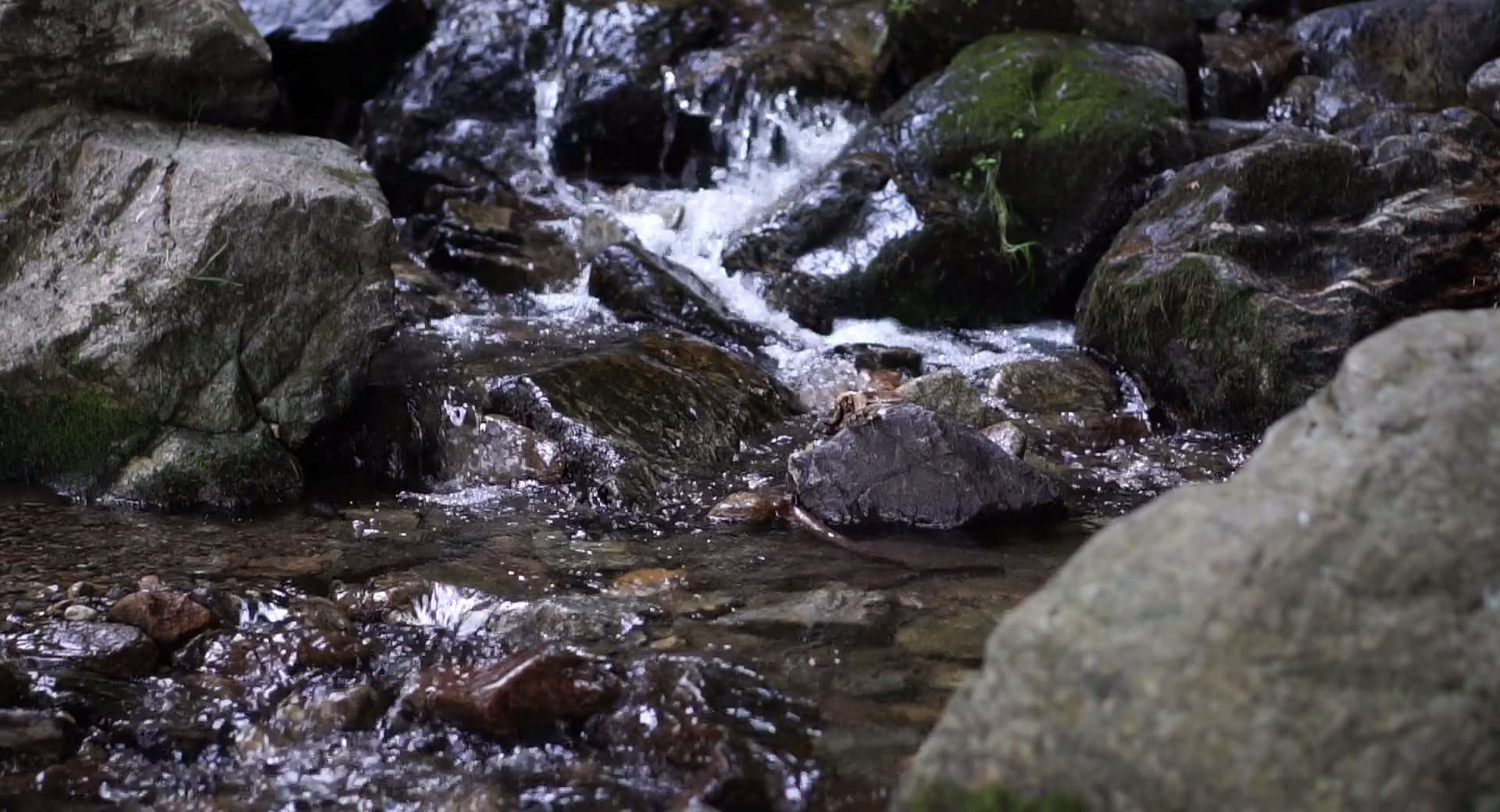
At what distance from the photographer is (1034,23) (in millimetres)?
9469

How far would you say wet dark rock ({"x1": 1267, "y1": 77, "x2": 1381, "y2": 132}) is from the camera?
9.34 meters

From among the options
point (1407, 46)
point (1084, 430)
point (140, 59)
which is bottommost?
point (1084, 430)

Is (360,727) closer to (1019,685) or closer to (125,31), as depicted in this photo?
(1019,685)

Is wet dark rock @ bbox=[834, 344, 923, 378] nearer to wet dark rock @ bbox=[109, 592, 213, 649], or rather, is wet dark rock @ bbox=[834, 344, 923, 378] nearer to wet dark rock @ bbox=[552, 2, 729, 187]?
wet dark rock @ bbox=[552, 2, 729, 187]

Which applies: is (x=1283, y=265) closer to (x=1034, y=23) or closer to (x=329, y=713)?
(x=1034, y=23)

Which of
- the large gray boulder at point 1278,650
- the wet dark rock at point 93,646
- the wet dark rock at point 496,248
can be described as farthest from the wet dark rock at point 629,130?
the large gray boulder at point 1278,650

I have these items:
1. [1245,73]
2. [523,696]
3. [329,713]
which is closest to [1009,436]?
[523,696]

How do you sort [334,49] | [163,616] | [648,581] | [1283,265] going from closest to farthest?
[163,616] < [648,581] < [1283,265] < [334,49]

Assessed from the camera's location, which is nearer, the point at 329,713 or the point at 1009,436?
the point at 329,713

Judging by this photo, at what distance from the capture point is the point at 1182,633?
2006mm

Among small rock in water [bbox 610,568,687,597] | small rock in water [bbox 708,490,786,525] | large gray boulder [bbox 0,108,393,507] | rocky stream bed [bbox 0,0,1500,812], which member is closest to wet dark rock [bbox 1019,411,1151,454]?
rocky stream bed [bbox 0,0,1500,812]

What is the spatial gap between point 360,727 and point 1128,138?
252 inches

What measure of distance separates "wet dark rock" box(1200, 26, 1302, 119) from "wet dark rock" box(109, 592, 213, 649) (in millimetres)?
8467

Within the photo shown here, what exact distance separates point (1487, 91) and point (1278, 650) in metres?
8.49
